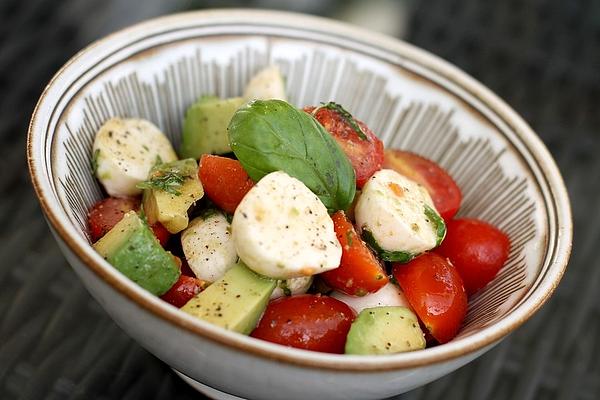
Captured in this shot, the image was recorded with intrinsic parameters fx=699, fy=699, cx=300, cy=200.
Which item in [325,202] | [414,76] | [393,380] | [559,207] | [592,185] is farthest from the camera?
[592,185]

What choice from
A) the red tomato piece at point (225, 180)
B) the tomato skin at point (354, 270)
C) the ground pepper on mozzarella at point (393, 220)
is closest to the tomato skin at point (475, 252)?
the ground pepper on mozzarella at point (393, 220)

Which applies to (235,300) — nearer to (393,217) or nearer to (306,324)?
(306,324)

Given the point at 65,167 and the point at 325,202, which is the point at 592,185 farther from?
the point at 65,167

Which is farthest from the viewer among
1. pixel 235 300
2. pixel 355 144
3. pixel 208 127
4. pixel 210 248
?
pixel 208 127

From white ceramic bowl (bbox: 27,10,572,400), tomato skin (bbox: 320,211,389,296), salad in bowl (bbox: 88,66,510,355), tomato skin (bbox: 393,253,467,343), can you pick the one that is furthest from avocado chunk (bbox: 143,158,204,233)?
tomato skin (bbox: 393,253,467,343)

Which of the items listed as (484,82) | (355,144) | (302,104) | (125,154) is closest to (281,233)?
(355,144)

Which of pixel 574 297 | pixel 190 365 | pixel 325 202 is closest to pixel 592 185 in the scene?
pixel 574 297
